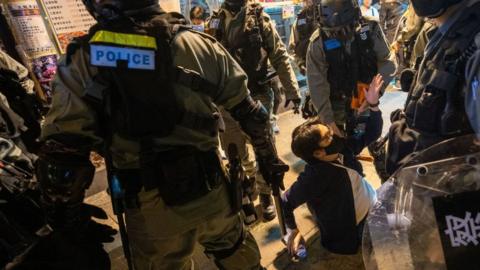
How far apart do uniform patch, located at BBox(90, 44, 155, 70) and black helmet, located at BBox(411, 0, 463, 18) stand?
43.2 inches

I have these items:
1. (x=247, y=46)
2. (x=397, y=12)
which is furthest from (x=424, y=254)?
(x=397, y=12)

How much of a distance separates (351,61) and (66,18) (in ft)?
8.49

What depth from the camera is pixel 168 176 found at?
1.40 m

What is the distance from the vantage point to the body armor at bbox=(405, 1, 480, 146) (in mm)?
1164

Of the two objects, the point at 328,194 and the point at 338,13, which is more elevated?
the point at 338,13

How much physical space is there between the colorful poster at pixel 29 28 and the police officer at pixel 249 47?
1.52m

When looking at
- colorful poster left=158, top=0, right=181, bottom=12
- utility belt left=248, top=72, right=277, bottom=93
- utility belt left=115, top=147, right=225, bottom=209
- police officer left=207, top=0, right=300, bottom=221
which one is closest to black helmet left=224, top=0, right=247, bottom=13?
police officer left=207, top=0, right=300, bottom=221

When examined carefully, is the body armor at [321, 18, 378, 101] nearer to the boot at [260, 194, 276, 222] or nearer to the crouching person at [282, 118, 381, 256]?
the crouching person at [282, 118, 381, 256]

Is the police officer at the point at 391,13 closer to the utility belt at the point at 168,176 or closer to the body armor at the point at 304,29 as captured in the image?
the body armor at the point at 304,29

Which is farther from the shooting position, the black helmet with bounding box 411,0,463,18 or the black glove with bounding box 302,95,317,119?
the black glove with bounding box 302,95,317,119

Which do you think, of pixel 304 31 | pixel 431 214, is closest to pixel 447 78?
pixel 431 214

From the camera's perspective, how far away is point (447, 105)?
4.05ft

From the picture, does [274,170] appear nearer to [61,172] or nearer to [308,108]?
[61,172]

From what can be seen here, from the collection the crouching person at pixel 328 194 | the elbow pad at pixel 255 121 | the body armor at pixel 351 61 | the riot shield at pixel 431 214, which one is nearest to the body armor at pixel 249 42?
the body armor at pixel 351 61
